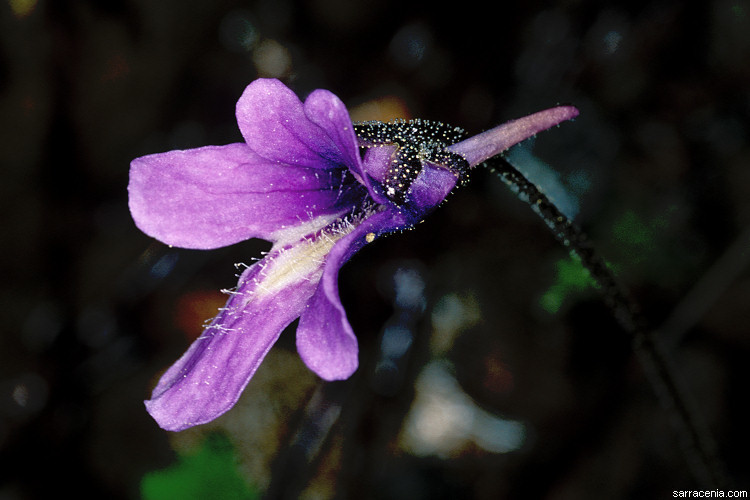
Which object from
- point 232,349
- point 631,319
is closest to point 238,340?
point 232,349

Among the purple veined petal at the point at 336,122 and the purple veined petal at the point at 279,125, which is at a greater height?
the purple veined petal at the point at 279,125

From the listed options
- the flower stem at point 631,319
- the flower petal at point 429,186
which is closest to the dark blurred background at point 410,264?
the flower stem at point 631,319

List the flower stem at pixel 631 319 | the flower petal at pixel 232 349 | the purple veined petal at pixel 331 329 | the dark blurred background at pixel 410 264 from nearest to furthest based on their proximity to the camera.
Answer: the purple veined petal at pixel 331 329, the flower petal at pixel 232 349, the flower stem at pixel 631 319, the dark blurred background at pixel 410 264

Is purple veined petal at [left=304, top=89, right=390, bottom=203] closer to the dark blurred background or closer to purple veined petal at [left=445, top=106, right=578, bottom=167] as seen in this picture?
purple veined petal at [left=445, top=106, right=578, bottom=167]

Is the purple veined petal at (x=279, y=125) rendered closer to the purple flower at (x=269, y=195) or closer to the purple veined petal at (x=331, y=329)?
the purple flower at (x=269, y=195)

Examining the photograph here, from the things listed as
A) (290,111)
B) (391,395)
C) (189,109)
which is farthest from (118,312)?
(290,111)

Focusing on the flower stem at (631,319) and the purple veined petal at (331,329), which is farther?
the flower stem at (631,319)

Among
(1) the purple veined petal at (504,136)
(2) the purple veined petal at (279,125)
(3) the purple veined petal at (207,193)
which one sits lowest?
(3) the purple veined petal at (207,193)
